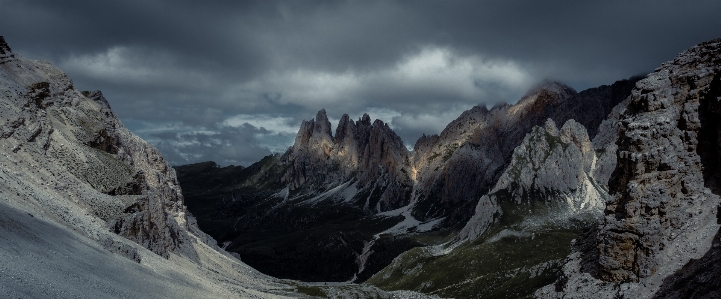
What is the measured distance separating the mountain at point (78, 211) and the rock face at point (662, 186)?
178 ft

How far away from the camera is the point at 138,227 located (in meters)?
93.0

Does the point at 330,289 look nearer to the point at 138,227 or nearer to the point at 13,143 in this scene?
the point at 138,227

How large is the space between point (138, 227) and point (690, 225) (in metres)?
89.8

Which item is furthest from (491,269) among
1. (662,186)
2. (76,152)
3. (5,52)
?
(5,52)

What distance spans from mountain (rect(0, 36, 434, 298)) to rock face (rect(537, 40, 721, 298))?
54.2 m

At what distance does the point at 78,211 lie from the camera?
7662 centimetres

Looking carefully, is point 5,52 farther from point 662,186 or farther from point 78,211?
point 662,186

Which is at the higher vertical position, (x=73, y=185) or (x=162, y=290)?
(x=73, y=185)

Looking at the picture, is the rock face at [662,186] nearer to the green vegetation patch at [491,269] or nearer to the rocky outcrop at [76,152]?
the green vegetation patch at [491,269]

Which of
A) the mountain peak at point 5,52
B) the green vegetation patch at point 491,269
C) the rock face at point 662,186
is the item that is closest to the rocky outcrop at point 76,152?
the mountain peak at point 5,52

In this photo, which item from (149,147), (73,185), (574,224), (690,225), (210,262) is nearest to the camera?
(690,225)

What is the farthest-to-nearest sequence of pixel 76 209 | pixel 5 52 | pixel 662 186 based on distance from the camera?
pixel 5 52, pixel 76 209, pixel 662 186

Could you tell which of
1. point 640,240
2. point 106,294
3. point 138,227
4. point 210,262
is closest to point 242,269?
point 210,262

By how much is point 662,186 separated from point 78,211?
83.9 metres
